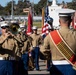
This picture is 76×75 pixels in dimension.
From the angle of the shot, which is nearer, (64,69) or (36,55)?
(64,69)

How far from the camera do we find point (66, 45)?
618 cm

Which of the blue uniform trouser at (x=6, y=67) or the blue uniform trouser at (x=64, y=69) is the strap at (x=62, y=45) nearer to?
the blue uniform trouser at (x=64, y=69)

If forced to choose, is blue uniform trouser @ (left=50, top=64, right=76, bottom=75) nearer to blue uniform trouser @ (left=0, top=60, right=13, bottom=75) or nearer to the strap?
the strap

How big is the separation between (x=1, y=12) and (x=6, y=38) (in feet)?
301

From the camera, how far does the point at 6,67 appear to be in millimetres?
8023

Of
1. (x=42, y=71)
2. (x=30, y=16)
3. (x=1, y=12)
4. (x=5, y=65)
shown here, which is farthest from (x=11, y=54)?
(x=1, y=12)

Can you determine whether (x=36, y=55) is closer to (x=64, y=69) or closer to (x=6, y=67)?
(x=6, y=67)

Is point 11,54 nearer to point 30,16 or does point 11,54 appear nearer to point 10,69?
point 10,69

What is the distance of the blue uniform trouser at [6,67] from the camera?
315 inches

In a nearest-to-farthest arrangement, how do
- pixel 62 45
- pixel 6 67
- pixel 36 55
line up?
pixel 62 45 → pixel 6 67 → pixel 36 55

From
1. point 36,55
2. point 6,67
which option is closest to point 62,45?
point 6,67

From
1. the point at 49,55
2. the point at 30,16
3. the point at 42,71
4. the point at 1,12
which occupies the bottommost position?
the point at 1,12

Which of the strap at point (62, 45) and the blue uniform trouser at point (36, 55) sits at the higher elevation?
the strap at point (62, 45)

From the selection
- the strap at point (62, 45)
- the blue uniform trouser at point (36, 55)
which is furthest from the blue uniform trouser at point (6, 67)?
the blue uniform trouser at point (36, 55)
